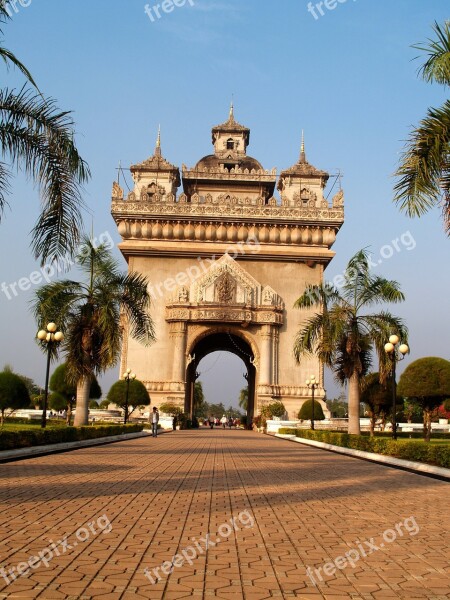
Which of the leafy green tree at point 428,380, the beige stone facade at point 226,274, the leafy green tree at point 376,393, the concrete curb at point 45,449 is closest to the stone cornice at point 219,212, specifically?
the beige stone facade at point 226,274

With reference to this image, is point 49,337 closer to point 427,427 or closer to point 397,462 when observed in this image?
point 397,462

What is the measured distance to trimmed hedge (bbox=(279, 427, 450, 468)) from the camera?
1345cm

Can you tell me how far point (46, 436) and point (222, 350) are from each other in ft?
111

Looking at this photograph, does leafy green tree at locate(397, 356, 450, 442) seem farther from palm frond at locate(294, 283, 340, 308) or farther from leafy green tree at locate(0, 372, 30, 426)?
leafy green tree at locate(0, 372, 30, 426)

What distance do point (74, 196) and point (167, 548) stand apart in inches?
253

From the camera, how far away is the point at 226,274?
39719mm

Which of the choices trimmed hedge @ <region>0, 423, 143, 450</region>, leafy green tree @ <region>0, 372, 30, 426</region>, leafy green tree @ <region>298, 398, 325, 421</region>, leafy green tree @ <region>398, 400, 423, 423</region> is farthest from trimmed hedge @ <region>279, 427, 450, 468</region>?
leafy green tree @ <region>398, 400, 423, 423</region>

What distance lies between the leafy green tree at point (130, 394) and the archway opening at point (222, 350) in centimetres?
555

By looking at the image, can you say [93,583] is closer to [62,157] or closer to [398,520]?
[398,520]

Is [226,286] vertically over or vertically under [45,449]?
over

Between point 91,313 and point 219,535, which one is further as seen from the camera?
point 91,313

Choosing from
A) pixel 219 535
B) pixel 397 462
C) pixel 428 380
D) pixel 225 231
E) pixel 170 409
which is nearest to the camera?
pixel 219 535

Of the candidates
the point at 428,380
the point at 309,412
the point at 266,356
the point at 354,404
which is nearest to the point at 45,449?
the point at 354,404

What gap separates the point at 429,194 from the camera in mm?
11898
